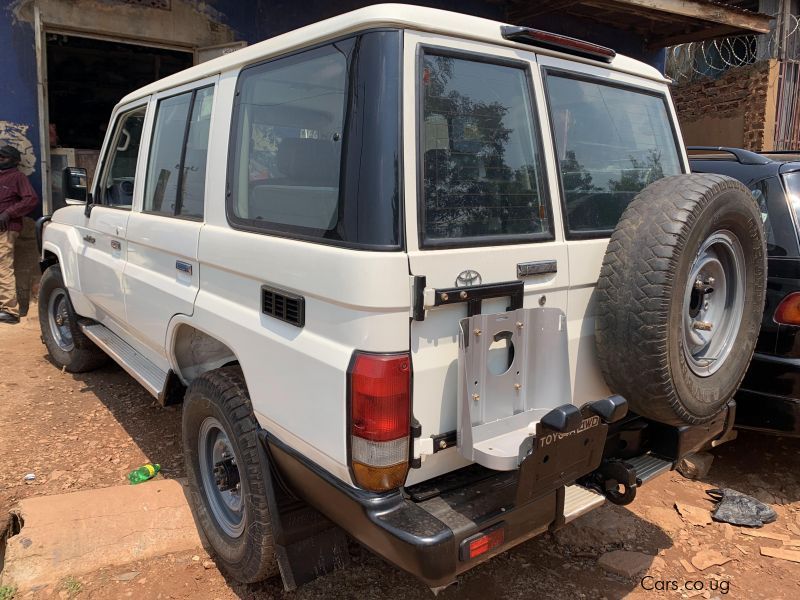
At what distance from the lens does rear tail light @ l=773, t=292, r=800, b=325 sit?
3.27m

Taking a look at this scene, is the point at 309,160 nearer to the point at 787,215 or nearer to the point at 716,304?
the point at 716,304

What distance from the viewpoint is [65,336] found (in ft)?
17.6

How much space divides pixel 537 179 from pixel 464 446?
0.97m

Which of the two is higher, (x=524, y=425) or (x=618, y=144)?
(x=618, y=144)

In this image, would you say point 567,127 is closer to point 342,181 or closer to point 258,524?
point 342,181

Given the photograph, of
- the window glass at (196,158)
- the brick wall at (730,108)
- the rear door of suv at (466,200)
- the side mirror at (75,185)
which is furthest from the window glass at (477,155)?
the brick wall at (730,108)

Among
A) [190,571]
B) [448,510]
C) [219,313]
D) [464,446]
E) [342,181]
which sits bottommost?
[190,571]

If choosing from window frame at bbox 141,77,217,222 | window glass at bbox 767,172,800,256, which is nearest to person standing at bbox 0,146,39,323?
window frame at bbox 141,77,217,222

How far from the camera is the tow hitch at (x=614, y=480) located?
247 centimetres

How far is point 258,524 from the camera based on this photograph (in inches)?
97.6

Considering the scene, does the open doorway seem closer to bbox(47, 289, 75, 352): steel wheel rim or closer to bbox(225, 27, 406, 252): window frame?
bbox(47, 289, 75, 352): steel wheel rim

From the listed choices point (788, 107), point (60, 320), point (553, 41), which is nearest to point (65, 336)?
point (60, 320)

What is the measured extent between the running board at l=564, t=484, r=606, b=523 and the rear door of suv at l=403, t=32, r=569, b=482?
0.45 meters

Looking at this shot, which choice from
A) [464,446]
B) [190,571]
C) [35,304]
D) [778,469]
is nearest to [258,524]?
[190,571]
